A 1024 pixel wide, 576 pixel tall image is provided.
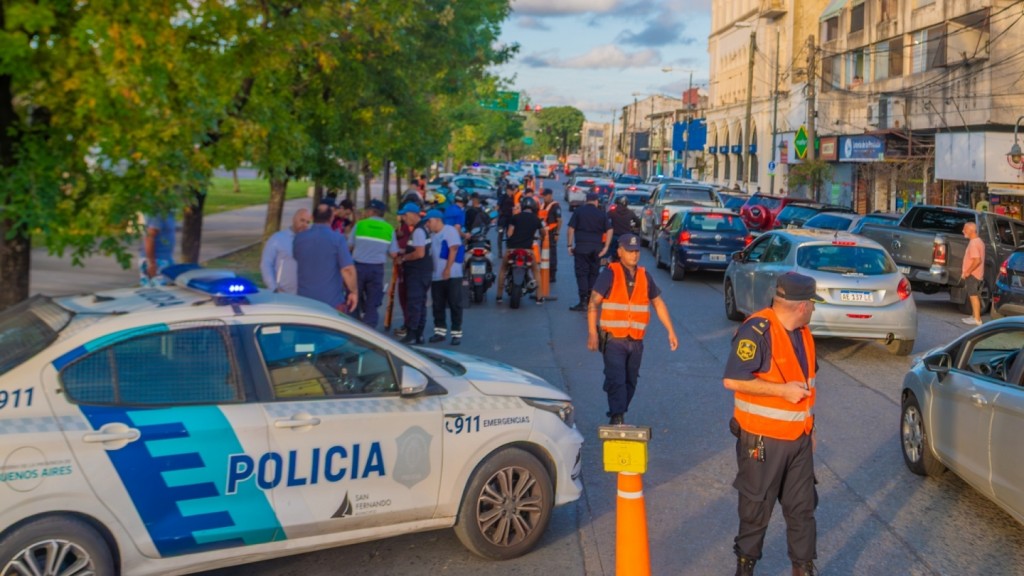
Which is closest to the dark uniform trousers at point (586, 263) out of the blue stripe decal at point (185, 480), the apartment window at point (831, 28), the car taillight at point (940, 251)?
the car taillight at point (940, 251)

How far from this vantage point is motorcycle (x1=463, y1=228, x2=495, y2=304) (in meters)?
17.3

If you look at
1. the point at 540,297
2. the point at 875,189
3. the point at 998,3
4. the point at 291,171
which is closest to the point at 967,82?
the point at 998,3

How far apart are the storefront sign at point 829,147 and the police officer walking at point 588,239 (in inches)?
1330

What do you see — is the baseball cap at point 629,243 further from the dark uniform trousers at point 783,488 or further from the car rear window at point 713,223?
the car rear window at point 713,223

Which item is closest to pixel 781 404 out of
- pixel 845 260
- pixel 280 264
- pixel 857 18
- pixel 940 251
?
pixel 280 264

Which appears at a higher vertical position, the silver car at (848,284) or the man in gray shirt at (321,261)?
the man in gray shirt at (321,261)

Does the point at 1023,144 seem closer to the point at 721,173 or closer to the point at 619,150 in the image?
the point at 721,173

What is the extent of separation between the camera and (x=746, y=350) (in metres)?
5.47

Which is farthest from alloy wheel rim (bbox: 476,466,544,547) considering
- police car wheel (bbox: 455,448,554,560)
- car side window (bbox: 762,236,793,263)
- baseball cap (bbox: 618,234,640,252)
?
car side window (bbox: 762,236,793,263)

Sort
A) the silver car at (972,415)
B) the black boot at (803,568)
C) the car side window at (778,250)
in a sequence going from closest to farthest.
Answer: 1. the black boot at (803,568)
2. the silver car at (972,415)
3. the car side window at (778,250)

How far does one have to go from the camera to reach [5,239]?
913 centimetres

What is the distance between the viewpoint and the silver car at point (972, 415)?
6461 mm

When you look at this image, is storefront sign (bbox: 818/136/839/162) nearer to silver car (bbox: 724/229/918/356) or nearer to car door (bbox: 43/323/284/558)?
silver car (bbox: 724/229/918/356)

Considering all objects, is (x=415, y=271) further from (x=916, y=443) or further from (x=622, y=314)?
(x=916, y=443)
